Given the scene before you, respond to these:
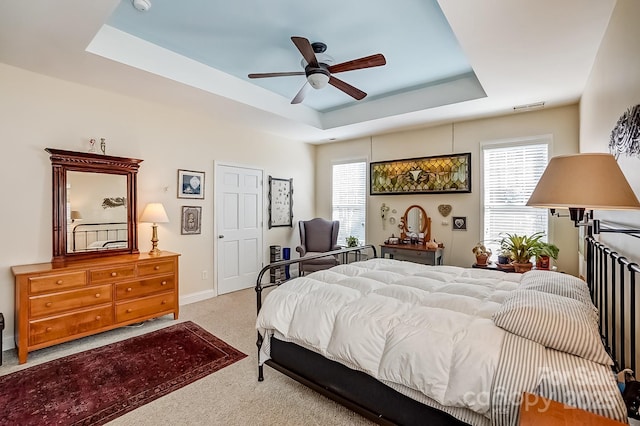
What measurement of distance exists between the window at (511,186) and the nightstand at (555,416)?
148 inches

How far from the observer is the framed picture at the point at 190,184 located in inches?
173

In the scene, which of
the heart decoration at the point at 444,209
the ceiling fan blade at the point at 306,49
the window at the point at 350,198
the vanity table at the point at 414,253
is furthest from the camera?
the window at the point at 350,198

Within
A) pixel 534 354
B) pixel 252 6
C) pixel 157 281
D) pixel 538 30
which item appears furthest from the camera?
pixel 157 281

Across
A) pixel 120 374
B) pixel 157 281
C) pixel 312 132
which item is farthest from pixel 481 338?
pixel 312 132

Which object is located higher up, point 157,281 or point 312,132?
point 312,132

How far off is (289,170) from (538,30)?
4351 millimetres

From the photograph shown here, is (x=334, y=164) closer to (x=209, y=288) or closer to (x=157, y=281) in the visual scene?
(x=209, y=288)

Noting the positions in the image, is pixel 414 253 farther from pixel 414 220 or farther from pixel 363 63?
pixel 363 63

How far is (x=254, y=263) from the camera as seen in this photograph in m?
5.41

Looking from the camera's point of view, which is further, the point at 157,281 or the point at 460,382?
the point at 157,281

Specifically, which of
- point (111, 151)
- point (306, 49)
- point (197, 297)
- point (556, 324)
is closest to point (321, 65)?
point (306, 49)

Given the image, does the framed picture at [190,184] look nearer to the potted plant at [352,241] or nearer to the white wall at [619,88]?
the potted plant at [352,241]

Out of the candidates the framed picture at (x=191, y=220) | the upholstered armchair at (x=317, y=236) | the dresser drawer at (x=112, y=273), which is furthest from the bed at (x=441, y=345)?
the upholstered armchair at (x=317, y=236)

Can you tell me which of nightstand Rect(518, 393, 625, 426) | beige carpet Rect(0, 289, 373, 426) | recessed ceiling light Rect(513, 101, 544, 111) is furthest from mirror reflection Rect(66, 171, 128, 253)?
recessed ceiling light Rect(513, 101, 544, 111)
